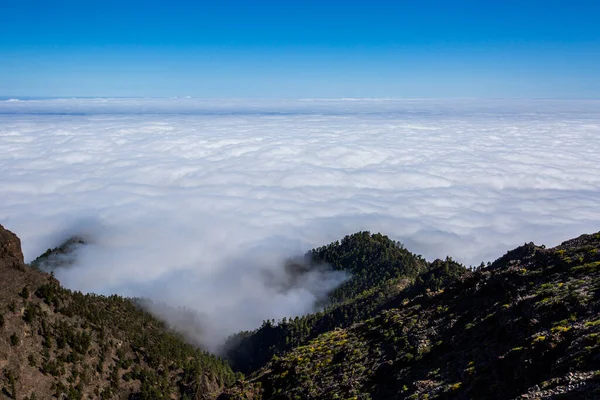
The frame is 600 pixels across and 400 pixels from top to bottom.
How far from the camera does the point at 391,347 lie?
1939 inches

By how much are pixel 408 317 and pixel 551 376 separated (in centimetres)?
2598

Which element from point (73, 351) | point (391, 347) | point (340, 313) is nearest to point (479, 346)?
point (391, 347)

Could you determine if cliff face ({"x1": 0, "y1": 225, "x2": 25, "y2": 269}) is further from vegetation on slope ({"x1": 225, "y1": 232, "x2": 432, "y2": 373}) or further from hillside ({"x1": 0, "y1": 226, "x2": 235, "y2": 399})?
vegetation on slope ({"x1": 225, "y1": 232, "x2": 432, "y2": 373})

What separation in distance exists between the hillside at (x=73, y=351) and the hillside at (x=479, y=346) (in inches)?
1402

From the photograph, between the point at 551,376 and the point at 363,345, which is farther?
the point at 363,345

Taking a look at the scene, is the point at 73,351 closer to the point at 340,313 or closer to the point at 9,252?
the point at 9,252

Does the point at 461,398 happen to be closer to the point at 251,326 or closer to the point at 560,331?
the point at 560,331

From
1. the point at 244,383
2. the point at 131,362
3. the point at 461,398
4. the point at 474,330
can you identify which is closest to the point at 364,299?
the point at 131,362

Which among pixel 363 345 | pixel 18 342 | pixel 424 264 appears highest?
pixel 363 345

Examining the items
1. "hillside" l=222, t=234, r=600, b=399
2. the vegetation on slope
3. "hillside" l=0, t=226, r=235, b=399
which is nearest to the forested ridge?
"hillside" l=222, t=234, r=600, b=399

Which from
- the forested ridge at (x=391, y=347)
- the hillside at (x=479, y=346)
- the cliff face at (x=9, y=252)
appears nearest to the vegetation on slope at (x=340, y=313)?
the forested ridge at (x=391, y=347)

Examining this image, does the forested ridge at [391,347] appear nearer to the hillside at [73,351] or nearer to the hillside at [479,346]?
the hillside at [479,346]

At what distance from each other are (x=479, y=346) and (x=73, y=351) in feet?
233

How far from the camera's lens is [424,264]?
185250 millimetres
